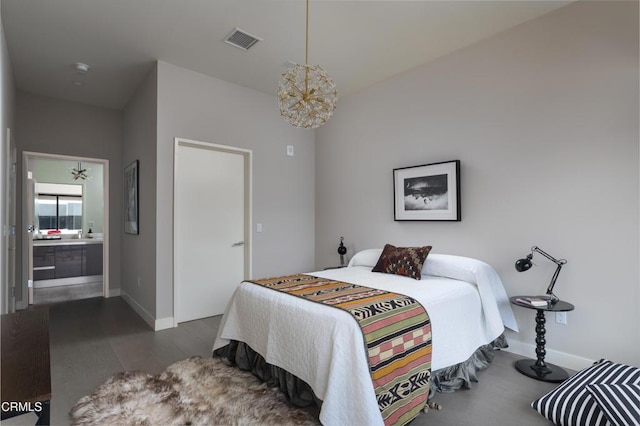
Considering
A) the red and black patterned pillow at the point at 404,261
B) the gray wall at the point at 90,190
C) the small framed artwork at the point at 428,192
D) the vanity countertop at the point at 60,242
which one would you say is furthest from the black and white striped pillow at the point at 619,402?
the gray wall at the point at 90,190

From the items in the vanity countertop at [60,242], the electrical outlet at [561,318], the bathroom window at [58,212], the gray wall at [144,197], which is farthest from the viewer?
the bathroom window at [58,212]

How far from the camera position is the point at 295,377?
6.82 ft

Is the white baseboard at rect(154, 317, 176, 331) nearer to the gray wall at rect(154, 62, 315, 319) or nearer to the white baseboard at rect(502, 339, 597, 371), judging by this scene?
the gray wall at rect(154, 62, 315, 319)

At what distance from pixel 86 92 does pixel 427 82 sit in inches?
175

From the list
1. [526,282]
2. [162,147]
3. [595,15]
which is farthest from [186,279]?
[595,15]

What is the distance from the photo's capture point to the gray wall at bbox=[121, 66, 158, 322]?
3640 millimetres

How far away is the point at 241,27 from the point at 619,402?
3.71 m

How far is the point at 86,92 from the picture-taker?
442 centimetres

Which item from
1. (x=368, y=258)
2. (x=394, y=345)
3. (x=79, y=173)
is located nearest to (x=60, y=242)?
(x=79, y=173)

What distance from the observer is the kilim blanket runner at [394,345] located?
5.78ft

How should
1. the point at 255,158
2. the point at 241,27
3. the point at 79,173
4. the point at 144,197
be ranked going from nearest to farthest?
the point at 241,27 → the point at 144,197 → the point at 255,158 → the point at 79,173

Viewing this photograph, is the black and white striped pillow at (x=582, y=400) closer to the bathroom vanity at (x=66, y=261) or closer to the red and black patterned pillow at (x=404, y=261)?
the red and black patterned pillow at (x=404, y=261)

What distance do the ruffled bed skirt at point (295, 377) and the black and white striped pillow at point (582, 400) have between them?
44cm

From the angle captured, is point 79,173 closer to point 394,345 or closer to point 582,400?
point 394,345
